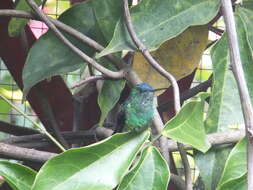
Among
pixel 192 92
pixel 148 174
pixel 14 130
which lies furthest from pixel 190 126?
pixel 14 130

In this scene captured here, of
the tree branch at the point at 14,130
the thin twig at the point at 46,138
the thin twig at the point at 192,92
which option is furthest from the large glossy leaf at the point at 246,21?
the tree branch at the point at 14,130

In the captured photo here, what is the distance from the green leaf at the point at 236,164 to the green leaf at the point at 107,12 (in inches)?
13.3

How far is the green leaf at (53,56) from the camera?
1.08 metres

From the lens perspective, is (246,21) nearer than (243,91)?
No

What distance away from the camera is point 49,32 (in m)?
1.10

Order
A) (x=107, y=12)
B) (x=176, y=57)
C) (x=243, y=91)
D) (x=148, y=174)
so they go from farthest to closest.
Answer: (x=176, y=57) < (x=107, y=12) < (x=148, y=174) < (x=243, y=91)

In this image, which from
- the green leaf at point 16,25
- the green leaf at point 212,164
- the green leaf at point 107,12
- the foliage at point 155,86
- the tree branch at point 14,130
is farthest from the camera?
the tree branch at point 14,130

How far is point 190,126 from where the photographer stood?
81cm

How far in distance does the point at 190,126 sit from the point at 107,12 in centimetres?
33

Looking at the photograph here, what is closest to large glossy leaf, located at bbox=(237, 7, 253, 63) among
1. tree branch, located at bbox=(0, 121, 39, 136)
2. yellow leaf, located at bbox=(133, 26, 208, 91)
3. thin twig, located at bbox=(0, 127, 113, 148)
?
yellow leaf, located at bbox=(133, 26, 208, 91)

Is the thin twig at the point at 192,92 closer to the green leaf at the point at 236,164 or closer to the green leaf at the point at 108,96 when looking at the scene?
the green leaf at the point at 108,96

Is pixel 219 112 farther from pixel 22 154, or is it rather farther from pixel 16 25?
pixel 16 25

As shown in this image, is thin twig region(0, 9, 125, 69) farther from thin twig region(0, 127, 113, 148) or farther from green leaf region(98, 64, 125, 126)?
thin twig region(0, 127, 113, 148)

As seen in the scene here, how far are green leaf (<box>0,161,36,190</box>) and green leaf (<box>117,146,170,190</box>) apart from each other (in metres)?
0.13
